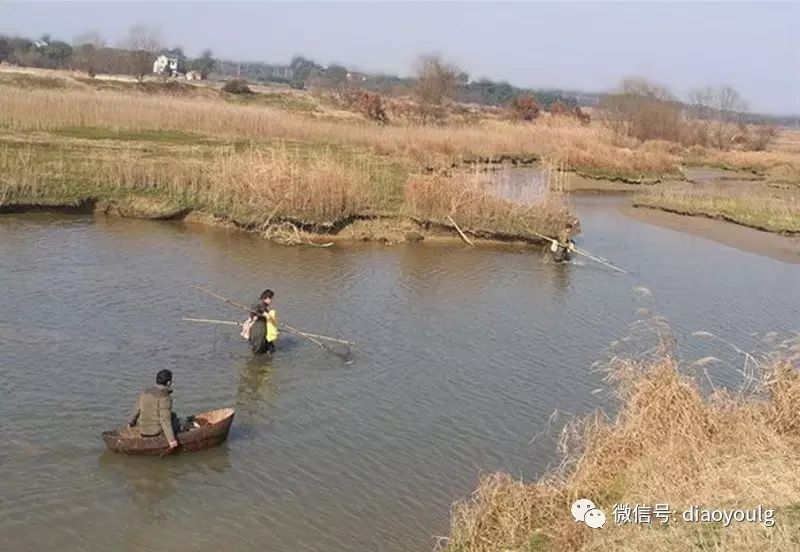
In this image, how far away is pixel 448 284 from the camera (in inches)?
1153

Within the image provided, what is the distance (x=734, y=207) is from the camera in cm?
4991

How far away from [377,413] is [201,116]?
37.5 m

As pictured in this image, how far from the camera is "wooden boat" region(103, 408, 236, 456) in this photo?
14.5 meters

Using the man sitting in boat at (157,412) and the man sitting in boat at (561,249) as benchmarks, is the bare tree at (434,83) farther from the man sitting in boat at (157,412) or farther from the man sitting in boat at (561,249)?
the man sitting in boat at (157,412)

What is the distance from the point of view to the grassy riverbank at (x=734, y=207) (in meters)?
46.7

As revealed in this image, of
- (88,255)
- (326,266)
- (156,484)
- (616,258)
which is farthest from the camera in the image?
(616,258)

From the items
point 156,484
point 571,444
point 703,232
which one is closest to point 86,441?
point 156,484

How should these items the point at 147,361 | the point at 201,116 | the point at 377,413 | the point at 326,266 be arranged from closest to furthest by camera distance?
the point at 377,413 < the point at 147,361 < the point at 326,266 < the point at 201,116

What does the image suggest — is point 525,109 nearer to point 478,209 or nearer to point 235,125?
point 235,125

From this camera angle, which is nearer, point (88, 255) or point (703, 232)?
point (88, 255)

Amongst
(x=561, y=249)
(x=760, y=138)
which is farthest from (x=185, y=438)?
(x=760, y=138)

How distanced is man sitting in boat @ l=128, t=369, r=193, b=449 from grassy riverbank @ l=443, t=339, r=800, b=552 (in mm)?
5206

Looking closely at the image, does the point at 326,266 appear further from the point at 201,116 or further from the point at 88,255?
the point at 201,116

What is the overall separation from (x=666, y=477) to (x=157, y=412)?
835 cm
